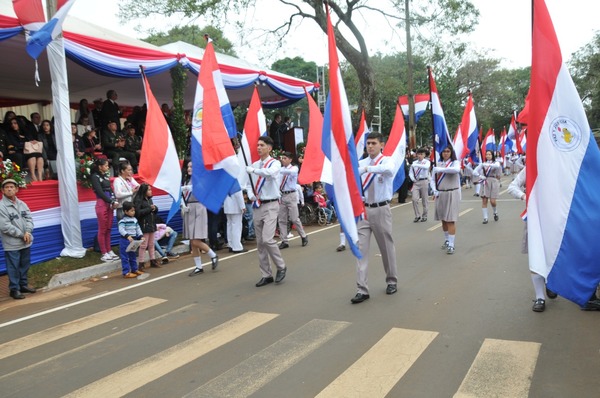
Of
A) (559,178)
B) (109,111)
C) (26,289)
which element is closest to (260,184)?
(26,289)

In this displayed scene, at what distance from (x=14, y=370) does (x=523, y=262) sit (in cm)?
698

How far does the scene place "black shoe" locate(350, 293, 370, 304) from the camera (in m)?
6.08

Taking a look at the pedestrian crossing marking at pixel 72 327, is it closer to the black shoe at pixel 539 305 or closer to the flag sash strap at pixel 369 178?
the flag sash strap at pixel 369 178

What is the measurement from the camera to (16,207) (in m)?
7.54

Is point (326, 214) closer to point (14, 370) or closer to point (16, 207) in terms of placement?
point (16, 207)

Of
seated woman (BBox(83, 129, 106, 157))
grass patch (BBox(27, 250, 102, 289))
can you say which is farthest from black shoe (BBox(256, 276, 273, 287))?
seated woman (BBox(83, 129, 106, 157))

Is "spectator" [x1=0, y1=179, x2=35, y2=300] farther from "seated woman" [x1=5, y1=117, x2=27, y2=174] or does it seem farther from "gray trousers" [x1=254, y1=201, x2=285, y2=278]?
"gray trousers" [x1=254, y1=201, x2=285, y2=278]

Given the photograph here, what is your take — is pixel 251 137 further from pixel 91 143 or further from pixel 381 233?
pixel 91 143

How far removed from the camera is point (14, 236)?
24.3 feet

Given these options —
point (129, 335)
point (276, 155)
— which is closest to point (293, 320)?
point (129, 335)

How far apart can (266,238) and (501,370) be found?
4.00m

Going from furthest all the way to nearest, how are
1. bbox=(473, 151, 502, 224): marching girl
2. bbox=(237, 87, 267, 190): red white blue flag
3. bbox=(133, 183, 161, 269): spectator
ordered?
bbox=(473, 151, 502, 224): marching girl → bbox=(133, 183, 161, 269): spectator → bbox=(237, 87, 267, 190): red white blue flag

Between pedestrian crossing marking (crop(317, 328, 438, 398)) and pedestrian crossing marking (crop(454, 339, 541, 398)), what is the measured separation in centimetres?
50

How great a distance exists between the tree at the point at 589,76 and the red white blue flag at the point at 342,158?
135 ft
